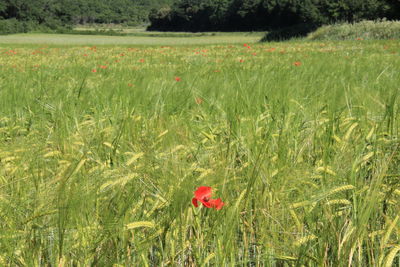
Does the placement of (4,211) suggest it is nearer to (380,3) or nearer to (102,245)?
(102,245)

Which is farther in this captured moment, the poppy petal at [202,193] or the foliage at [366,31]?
the foliage at [366,31]

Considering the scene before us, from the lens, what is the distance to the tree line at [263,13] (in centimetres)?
3048

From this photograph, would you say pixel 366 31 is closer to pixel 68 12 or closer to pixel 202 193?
pixel 202 193

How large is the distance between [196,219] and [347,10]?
112 feet

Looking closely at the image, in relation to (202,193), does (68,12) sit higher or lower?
higher

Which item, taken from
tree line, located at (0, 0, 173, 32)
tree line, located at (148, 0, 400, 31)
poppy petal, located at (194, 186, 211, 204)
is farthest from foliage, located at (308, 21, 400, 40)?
tree line, located at (0, 0, 173, 32)

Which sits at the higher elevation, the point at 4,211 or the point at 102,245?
the point at 4,211

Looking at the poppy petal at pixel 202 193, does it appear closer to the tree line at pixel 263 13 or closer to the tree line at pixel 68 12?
the tree line at pixel 263 13

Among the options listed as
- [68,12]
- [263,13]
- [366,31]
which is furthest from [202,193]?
[68,12]

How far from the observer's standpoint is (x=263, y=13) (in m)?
56.0

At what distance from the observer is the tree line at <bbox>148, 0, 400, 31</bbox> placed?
3048 cm

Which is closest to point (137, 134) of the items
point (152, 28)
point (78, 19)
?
point (152, 28)

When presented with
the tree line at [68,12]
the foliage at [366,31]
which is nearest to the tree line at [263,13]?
the foliage at [366,31]

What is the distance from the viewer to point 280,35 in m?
29.1
